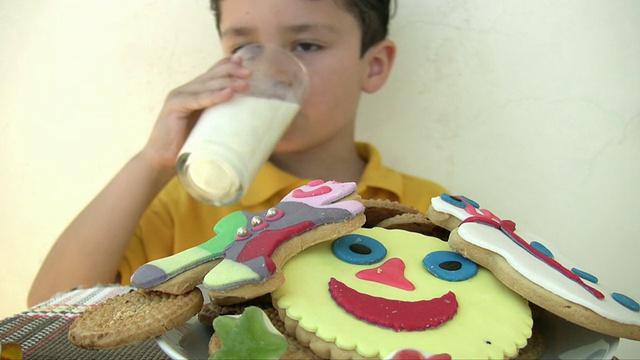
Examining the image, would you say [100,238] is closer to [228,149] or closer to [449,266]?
[228,149]

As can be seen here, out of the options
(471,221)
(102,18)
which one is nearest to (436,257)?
(471,221)

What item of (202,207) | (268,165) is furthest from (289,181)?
(202,207)

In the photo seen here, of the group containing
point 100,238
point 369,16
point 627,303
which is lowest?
point 100,238

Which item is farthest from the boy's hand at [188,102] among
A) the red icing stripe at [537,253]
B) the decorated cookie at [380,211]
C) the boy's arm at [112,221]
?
the red icing stripe at [537,253]

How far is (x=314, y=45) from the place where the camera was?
941 millimetres

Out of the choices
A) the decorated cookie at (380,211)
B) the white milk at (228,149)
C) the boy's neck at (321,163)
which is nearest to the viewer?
the decorated cookie at (380,211)

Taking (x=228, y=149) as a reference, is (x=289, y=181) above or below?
below

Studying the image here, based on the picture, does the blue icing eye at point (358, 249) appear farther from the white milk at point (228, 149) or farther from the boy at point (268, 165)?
the boy at point (268, 165)

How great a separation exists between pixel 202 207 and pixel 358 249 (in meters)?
0.64

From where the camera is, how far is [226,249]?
0.42m

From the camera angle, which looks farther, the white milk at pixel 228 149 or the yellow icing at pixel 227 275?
the white milk at pixel 228 149

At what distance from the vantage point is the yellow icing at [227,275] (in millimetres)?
370

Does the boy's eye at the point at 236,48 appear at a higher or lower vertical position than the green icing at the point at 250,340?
higher

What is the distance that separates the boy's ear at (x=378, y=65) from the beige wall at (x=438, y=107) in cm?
3
